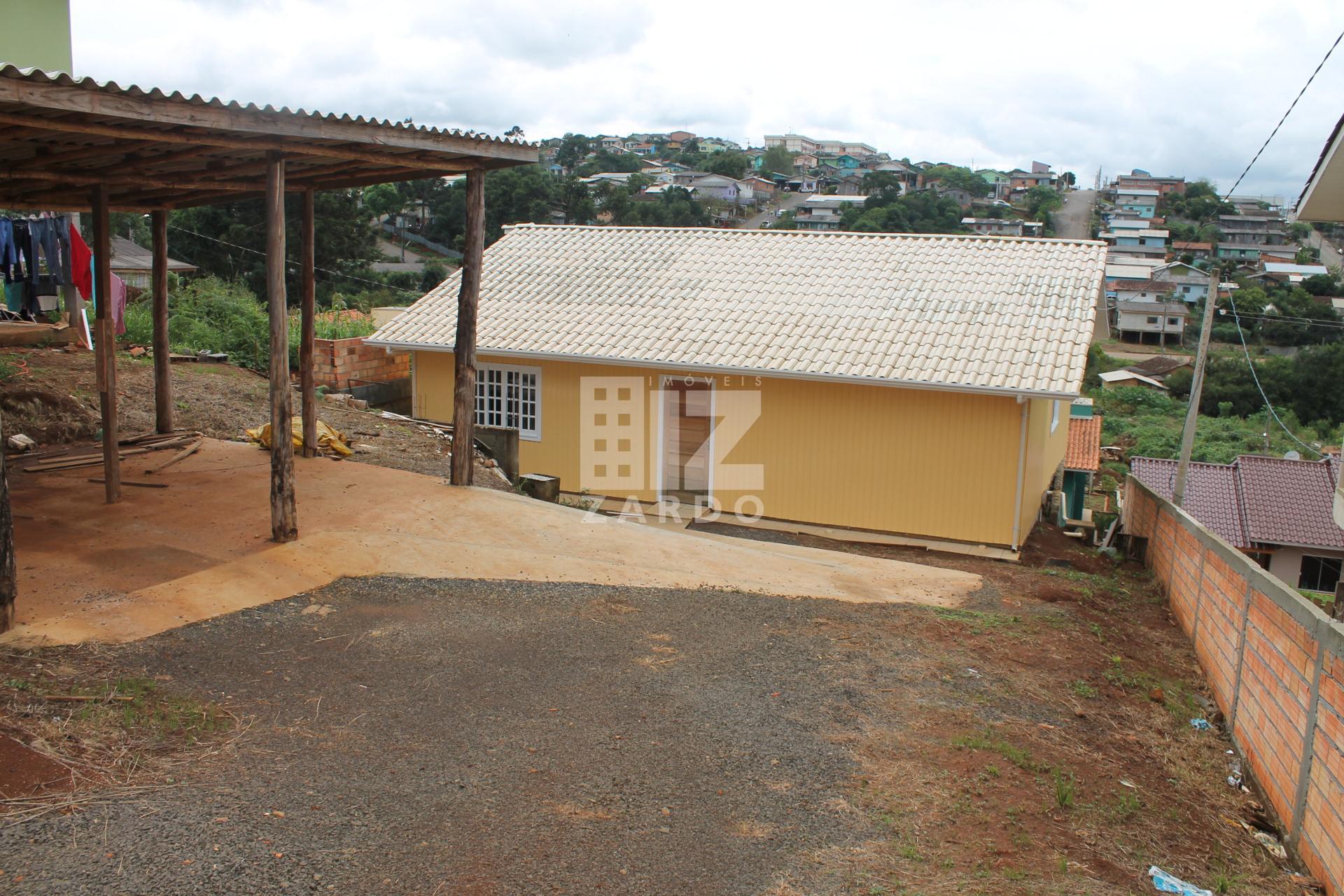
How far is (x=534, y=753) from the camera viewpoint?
501 cm

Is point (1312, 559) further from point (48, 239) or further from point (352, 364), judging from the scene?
point (48, 239)

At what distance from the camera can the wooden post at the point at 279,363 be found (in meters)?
7.68

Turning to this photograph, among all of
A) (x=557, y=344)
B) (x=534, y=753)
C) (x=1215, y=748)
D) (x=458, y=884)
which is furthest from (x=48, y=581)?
(x=557, y=344)

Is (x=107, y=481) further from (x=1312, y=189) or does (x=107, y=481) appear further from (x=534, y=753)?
(x=1312, y=189)

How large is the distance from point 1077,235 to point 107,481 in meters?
78.5

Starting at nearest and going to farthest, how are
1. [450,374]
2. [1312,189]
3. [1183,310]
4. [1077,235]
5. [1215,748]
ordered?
[1215,748]
[1312,189]
[450,374]
[1183,310]
[1077,235]

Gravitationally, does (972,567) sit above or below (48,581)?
below

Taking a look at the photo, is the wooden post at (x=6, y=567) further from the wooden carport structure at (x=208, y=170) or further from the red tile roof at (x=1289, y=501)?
the red tile roof at (x=1289, y=501)

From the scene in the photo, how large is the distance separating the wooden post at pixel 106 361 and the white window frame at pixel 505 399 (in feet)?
22.4

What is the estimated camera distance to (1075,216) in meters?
89.4

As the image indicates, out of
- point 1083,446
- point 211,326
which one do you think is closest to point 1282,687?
point 1083,446

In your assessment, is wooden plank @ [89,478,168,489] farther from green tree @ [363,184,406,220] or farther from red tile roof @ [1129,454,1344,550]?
green tree @ [363,184,406,220]

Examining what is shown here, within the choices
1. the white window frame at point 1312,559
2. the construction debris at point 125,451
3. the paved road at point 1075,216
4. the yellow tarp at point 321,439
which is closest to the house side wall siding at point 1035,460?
the yellow tarp at point 321,439

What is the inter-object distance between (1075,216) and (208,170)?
9161cm
